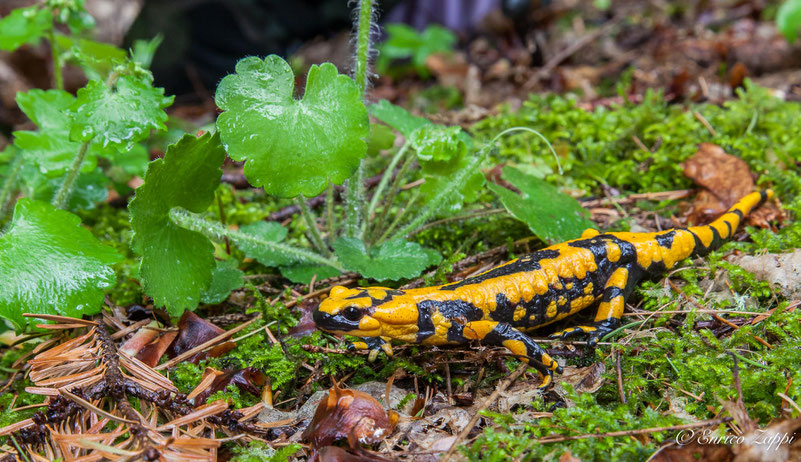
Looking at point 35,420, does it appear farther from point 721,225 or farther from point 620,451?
point 721,225

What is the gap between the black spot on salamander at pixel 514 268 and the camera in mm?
2938

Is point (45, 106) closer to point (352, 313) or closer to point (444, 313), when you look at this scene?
point (352, 313)

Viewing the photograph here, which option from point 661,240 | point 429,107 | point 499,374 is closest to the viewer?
point 499,374

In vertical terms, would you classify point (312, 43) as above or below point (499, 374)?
above

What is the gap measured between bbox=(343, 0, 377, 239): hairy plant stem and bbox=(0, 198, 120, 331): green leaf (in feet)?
4.17

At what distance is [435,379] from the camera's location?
2621 millimetres

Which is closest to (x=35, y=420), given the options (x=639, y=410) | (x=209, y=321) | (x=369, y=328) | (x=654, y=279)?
(x=209, y=321)

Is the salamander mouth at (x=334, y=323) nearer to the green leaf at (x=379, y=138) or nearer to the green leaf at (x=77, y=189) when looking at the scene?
the green leaf at (x=379, y=138)

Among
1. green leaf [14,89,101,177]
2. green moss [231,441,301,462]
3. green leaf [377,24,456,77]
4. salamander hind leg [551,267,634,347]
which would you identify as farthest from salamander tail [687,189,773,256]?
green leaf [377,24,456,77]

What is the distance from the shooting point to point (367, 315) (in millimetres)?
2643

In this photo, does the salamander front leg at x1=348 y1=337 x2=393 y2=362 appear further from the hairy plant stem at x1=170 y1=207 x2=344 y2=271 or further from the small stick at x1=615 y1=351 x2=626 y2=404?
the small stick at x1=615 y1=351 x2=626 y2=404

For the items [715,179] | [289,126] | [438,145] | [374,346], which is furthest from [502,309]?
[715,179]

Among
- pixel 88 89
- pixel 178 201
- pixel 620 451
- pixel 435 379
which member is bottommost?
pixel 435 379

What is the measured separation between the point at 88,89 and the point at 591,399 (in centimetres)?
278
